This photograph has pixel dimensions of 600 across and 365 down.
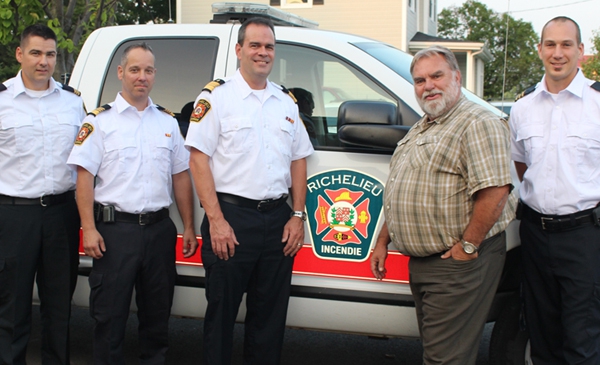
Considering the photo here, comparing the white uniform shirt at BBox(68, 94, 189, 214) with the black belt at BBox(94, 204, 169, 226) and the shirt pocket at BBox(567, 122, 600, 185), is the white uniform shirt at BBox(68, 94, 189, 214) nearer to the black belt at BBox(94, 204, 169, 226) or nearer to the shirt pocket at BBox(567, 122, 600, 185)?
the black belt at BBox(94, 204, 169, 226)

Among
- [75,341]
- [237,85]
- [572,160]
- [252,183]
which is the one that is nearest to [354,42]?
[237,85]

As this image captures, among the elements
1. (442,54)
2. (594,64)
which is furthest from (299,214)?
(594,64)

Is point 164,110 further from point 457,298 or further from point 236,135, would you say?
point 457,298

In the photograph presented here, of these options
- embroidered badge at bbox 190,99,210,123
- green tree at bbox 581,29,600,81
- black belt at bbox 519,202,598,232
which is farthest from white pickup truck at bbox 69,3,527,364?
green tree at bbox 581,29,600,81

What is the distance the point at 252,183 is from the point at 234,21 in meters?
1.15

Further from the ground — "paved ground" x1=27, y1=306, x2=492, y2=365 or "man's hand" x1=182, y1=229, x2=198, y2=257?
"man's hand" x1=182, y1=229, x2=198, y2=257

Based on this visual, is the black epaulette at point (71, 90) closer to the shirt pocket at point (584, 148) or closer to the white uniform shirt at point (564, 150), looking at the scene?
the white uniform shirt at point (564, 150)

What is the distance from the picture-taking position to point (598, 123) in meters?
2.81

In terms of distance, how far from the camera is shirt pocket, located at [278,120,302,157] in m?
3.10

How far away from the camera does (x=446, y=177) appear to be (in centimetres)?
265

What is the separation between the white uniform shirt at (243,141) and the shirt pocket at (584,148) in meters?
1.27

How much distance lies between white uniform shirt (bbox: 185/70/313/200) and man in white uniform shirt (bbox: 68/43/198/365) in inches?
13.9

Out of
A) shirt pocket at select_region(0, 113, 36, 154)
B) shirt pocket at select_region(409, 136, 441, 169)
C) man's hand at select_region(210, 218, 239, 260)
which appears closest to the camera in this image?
shirt pocket at select_region(409, 136, 441, 169)

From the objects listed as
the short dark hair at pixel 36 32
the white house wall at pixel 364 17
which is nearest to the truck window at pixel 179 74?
the short dark hair at pixel 36 32
